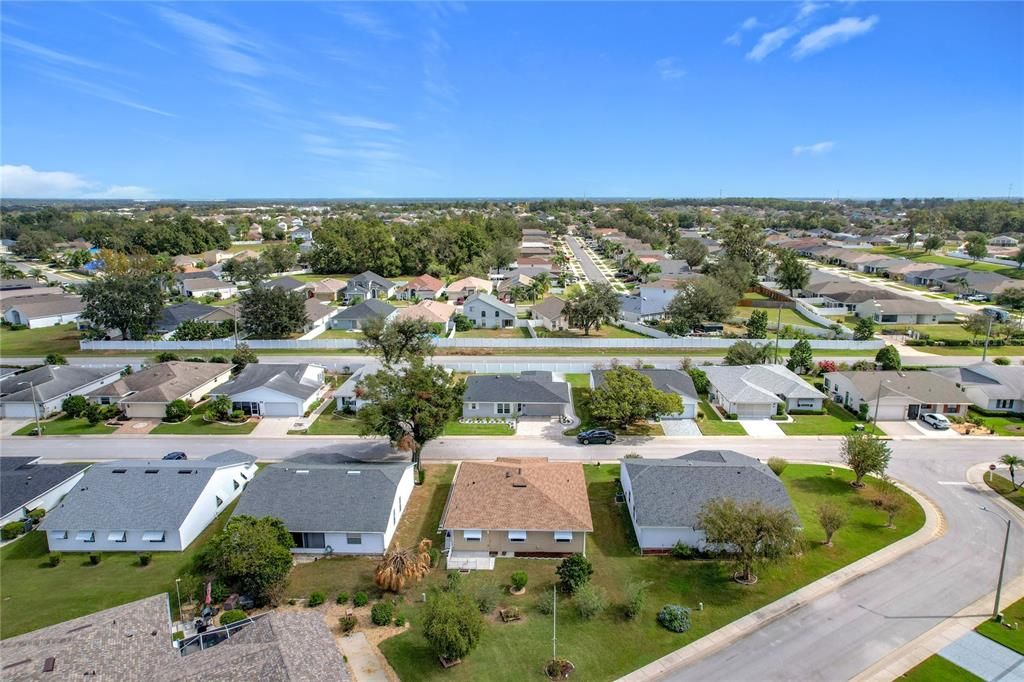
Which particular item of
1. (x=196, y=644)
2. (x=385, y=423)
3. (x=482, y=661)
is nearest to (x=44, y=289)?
(x=385, y=423)

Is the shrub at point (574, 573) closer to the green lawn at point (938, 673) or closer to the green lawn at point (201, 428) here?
the green lawn at point (938, 673)

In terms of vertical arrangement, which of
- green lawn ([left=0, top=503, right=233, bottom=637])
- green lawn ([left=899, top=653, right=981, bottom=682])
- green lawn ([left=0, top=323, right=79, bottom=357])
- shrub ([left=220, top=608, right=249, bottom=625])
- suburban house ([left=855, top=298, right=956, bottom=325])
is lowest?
green lawn ([left=0, top=503, right=233, bottom=637])

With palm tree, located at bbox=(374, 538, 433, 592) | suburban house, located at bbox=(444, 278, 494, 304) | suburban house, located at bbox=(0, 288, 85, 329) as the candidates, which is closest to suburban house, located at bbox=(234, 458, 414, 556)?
palm tree, located at bbox=(374, 538, 433, 592)

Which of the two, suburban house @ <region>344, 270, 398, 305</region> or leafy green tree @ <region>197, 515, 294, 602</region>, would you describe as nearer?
leafy green tree @ <region>197, 515, 294, 602</region>

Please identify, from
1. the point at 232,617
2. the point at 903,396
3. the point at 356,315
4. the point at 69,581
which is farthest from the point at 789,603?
the point at 356,315

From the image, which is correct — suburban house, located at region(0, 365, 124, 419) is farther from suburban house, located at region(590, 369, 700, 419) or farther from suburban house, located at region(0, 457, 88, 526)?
suburban house, located at region(590, 369, 700, 419)

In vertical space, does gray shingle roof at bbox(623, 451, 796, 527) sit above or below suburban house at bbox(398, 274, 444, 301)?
below
